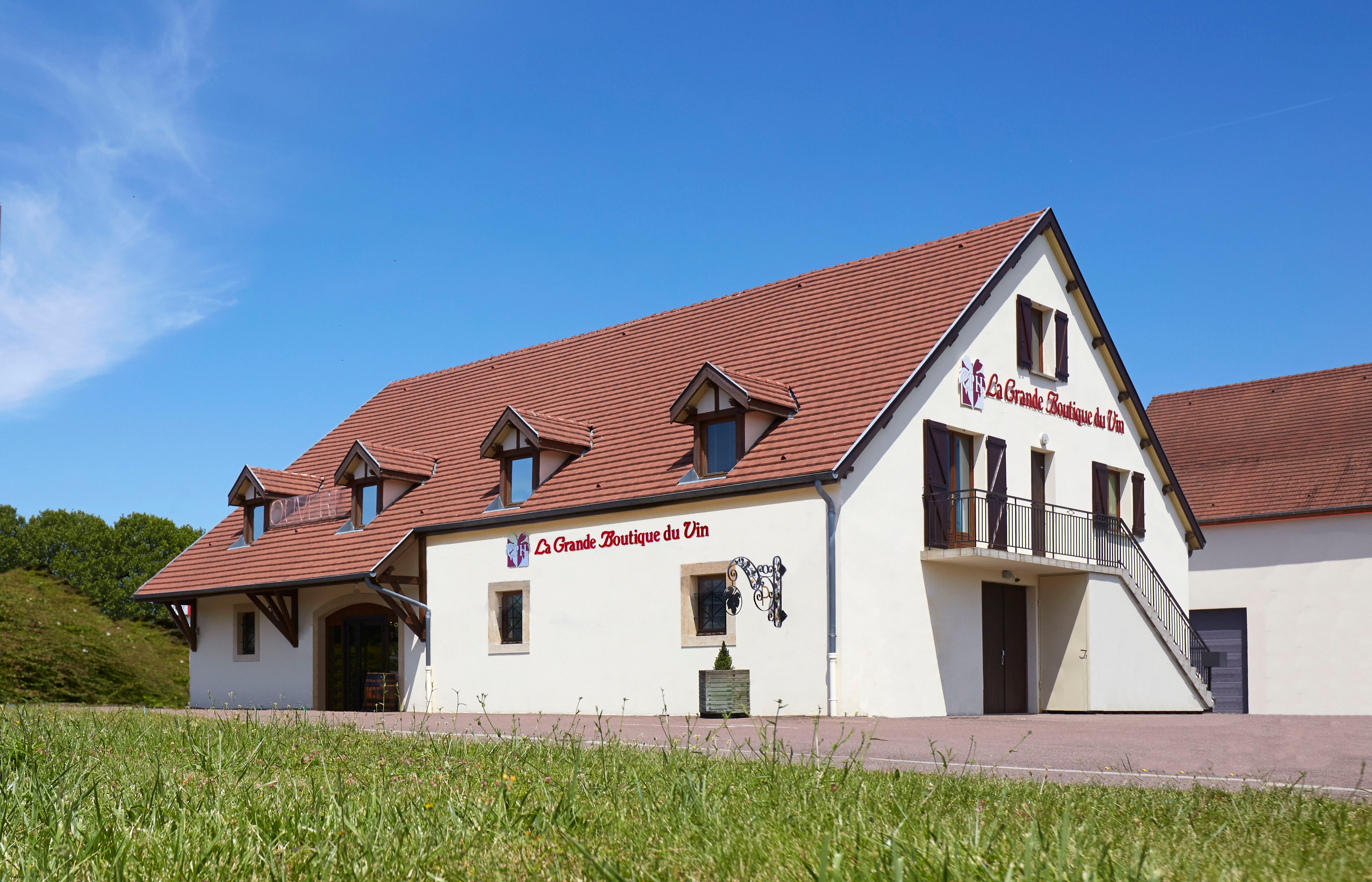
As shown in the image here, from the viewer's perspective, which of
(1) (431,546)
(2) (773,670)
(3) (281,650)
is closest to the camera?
(2) (773,670)

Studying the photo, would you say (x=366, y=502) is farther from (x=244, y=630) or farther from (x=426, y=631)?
(x=244, y=630)

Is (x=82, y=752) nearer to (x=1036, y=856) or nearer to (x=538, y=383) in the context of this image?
(x=1036, y=856)

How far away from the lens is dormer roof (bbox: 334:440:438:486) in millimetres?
26297

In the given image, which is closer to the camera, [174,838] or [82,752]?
[174,838]

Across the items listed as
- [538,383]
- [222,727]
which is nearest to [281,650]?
[538,383]

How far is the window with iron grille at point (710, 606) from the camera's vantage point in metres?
20.4

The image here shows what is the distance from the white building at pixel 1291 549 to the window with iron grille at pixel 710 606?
555 inches

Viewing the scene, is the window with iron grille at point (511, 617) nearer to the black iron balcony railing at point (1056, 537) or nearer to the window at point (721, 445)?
the window at point (721, 445)

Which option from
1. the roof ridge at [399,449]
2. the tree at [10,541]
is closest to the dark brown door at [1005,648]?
the roof ridge at [399,449]

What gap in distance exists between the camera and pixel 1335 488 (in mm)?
29406

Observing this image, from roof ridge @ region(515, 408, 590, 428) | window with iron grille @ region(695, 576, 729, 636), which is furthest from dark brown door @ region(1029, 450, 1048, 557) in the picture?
roof ridge @ region(515, 408, 590, 428)

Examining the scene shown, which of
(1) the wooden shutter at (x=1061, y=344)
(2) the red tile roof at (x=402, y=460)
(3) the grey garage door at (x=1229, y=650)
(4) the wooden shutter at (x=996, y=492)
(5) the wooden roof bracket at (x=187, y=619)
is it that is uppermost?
(1) the wooden shutter at (x=1061, y=344)

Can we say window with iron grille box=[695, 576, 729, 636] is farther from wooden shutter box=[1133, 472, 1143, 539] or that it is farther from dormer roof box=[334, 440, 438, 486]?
wooden shutter box=[1133, 472, 1143, 539]

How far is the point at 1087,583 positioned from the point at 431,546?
12094 mm
